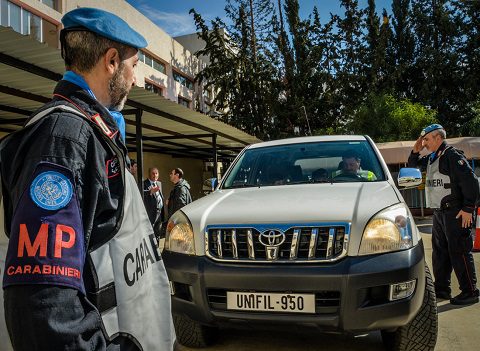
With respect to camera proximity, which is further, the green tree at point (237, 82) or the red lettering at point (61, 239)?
the green tree at point (237, 82)

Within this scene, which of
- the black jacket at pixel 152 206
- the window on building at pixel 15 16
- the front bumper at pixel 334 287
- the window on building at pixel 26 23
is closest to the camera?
the front bumper at pixel 334 287

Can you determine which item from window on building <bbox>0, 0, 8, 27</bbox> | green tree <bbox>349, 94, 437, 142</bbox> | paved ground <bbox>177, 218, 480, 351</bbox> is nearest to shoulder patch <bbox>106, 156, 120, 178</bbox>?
paved ground <bbox>177, 218, 480, 351</bbox>

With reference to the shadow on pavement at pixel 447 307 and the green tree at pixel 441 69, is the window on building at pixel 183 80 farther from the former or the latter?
the shadow on pavement at pixel 447 307

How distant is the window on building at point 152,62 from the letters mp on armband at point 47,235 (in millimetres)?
18721

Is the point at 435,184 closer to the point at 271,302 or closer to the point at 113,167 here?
the point at 271,302

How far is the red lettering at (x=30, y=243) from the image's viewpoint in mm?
858

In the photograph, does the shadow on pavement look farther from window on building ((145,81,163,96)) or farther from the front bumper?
window on building ((145,81,163,96))

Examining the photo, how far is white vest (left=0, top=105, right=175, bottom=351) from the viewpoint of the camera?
103 centimetres

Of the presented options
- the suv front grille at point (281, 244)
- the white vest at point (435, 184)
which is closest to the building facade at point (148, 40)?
the suv front grille at point (281, 244)

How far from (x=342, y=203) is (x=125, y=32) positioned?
1994mm

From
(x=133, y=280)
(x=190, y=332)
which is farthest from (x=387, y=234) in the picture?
(x=133, y=280)

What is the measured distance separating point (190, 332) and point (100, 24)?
2580 mm

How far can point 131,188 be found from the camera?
120cm

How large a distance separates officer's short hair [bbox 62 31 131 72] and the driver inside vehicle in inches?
111
